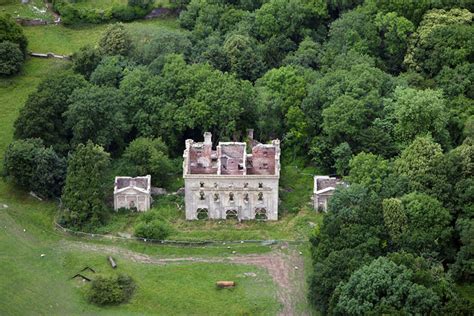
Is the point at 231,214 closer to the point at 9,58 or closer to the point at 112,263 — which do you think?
the point at 112,263

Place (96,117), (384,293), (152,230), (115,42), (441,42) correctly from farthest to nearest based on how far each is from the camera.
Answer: (115,42) < (441,42) < (96,117) < (152,230) < (384,293)

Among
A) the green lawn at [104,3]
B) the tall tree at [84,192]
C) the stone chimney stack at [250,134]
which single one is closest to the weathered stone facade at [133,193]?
the tall tree at [84,192]

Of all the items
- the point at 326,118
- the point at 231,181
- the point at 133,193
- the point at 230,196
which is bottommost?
the point at 133,193

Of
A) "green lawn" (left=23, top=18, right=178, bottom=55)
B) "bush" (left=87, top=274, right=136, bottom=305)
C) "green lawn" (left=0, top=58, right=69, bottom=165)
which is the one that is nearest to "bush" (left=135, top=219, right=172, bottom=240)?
"bush" (left=87, top=274, right=136, bottom=305)

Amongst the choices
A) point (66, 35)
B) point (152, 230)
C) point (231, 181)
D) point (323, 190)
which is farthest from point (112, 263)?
point (66, 35)

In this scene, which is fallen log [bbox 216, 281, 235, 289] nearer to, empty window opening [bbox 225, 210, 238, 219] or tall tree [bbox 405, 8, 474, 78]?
empty window opening [bbox 225, 210, 238, 219]

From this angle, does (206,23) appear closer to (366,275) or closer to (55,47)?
(55,47)
